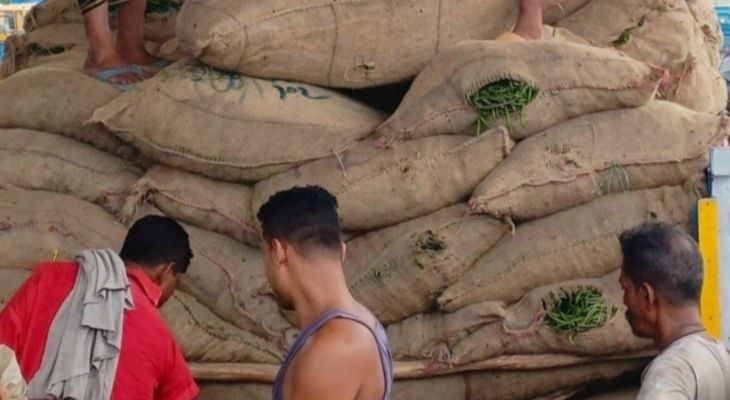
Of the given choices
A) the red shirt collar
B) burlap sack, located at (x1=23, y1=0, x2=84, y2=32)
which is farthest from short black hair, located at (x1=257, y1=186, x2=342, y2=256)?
burlap sack, located at (x1=23, y1=0, x2=84, y2=32)

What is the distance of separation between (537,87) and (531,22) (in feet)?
1.64

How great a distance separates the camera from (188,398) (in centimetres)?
388

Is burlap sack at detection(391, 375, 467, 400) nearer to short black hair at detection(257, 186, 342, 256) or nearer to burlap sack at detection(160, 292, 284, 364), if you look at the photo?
burlap sack at detection(160, 292, 284, 364)

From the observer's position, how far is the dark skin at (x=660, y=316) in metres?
3.15

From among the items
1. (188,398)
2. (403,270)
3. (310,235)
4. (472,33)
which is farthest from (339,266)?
(472,33)

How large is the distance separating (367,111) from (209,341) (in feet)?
3.25

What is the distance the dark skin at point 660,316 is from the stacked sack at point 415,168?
1.09 m

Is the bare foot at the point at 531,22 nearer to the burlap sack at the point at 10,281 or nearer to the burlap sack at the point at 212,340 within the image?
the burlap sack at the point at 212,340

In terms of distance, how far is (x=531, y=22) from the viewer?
4938mm

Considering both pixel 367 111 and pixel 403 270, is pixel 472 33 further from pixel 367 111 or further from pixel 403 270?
pixel 403 270

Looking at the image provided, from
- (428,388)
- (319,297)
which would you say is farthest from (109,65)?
(319,297)

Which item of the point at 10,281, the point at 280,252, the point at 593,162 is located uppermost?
the point at 280,252

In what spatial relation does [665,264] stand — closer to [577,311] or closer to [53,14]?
[577,311]

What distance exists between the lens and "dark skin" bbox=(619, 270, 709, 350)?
10.3 feet
